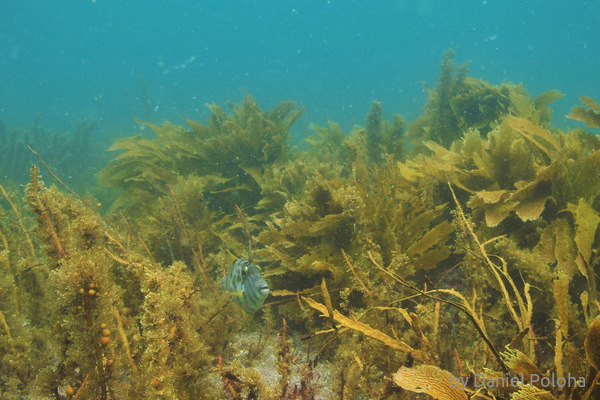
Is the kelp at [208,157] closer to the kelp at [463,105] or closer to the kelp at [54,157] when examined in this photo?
the kelp at [463,105]

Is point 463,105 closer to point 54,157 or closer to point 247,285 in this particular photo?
point 247,285

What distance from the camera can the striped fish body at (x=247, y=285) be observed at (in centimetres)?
159

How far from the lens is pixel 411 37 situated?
312 ft

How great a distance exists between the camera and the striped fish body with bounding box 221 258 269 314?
1.59m

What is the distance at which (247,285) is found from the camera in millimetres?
1605

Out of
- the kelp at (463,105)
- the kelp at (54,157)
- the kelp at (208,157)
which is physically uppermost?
the kelp at (54,157)

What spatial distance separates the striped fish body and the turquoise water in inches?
1712

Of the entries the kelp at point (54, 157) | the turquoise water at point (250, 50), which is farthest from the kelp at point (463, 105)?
the turquoise water at point (250, 50)

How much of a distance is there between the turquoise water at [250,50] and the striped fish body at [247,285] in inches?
1712

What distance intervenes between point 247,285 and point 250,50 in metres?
115

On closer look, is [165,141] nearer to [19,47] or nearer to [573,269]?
[573,269]

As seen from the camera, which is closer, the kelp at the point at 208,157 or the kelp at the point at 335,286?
the kelp at the point at 335,286

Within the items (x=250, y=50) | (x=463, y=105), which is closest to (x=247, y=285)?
(x=463, y=105)

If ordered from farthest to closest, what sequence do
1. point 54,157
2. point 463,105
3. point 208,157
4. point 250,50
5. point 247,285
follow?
point 250,50
point 54,157
point 463,105
point 208,157
point 247,285
